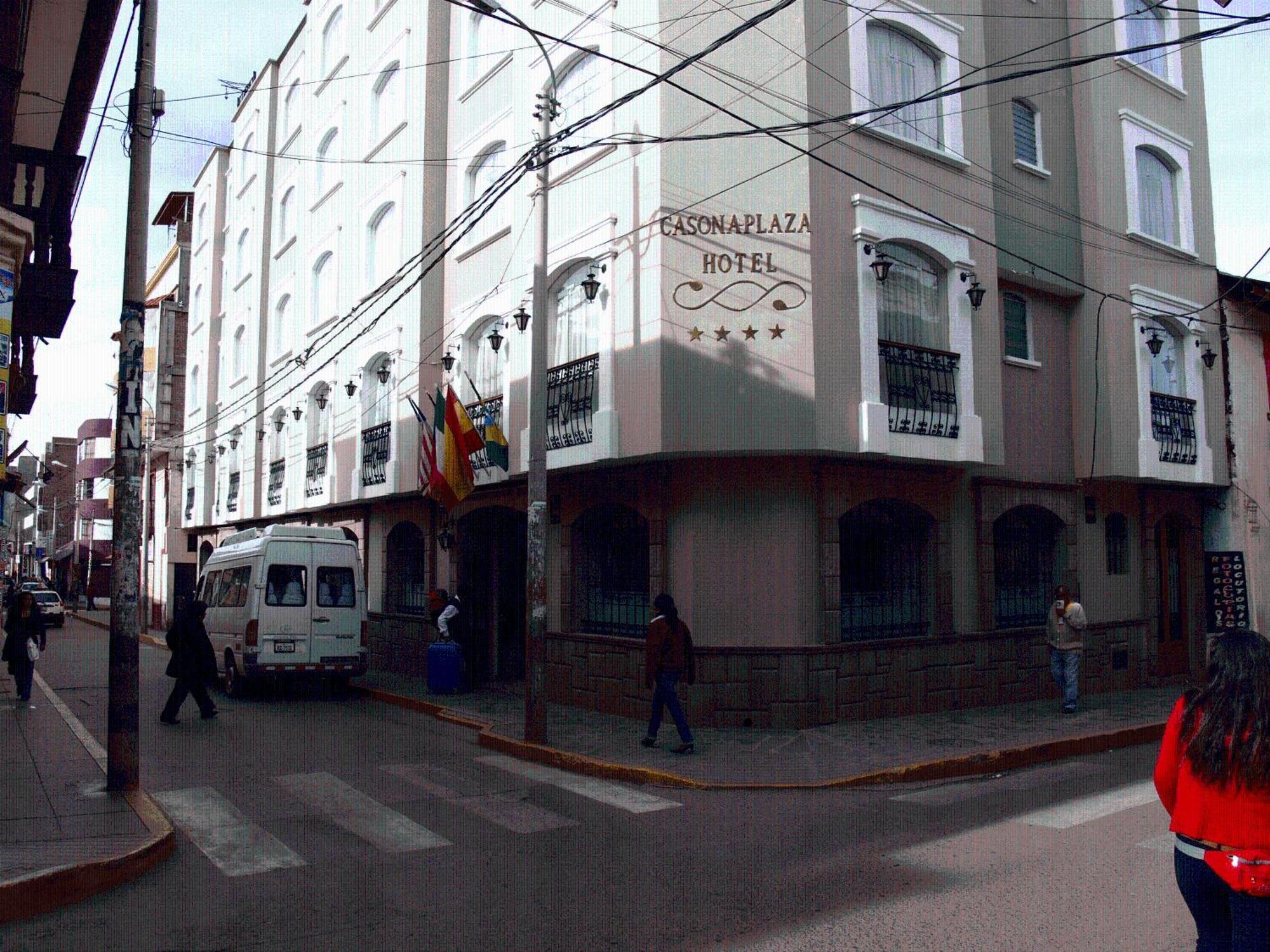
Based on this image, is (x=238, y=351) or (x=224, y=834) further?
(x=238, y=351)

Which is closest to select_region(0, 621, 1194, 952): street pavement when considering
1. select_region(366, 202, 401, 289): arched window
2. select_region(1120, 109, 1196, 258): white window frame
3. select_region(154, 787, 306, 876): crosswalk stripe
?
select_region(154, 787, 306, 876): crosswalk stripe

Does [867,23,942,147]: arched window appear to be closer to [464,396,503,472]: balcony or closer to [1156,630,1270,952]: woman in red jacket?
[464,396,503,472]: balcony

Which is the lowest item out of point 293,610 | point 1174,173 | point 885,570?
point 293,610

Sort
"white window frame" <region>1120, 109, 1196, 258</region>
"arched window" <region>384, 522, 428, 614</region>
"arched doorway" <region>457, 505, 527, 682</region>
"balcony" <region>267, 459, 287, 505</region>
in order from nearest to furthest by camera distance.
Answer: "white window frame" <region>1120, 109, 1196, 258</region> < "arched doorway" <region>457, 505, 527, 682</region> < "arched window" <region>384, 522, 428, 614</region> < "balcony" <region>267, 459, 287, 505</region>

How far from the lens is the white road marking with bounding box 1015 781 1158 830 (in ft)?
25.9

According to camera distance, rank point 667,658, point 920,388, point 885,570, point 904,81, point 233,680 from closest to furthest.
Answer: point 667,658, point 920,388, point 885,570, point 904,81, point 233,680

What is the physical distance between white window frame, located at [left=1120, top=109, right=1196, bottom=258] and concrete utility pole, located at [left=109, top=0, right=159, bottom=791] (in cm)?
1462

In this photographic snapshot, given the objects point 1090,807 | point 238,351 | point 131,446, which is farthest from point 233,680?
point 238,351

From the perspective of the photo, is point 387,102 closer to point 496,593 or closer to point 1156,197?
point 496,593

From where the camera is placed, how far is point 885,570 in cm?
1380

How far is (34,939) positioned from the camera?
550 cm

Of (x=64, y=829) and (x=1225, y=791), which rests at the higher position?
(x=1225, y=791)

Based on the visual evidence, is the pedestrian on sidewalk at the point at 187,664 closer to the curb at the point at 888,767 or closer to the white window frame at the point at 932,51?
the curb at the point at 888,767

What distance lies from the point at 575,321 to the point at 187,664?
22.7 feet
